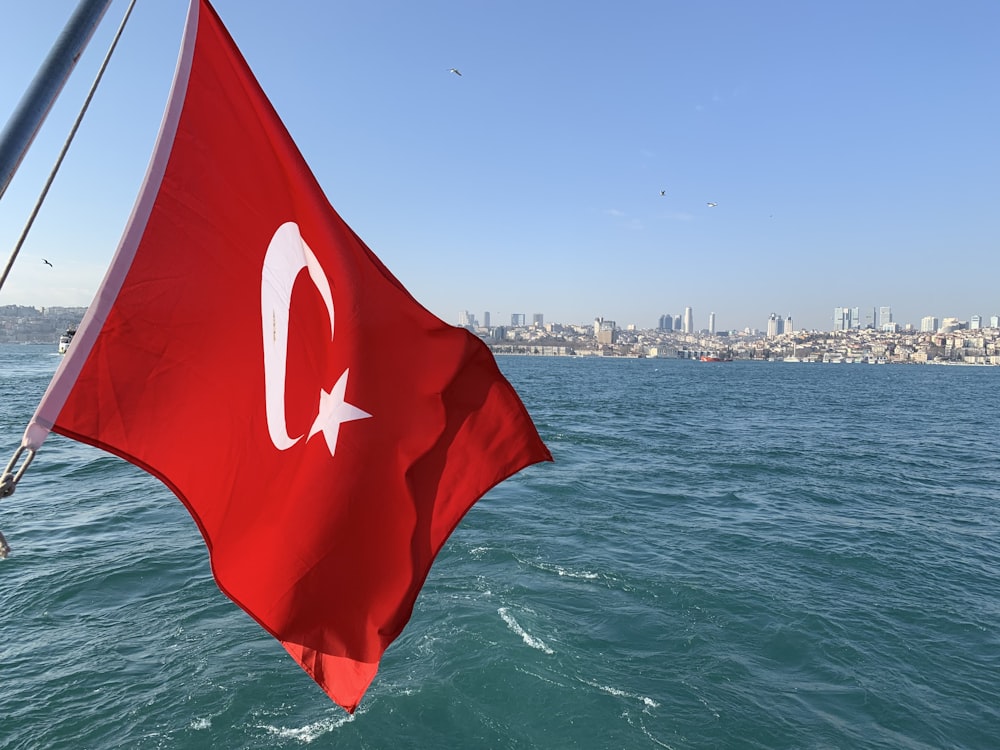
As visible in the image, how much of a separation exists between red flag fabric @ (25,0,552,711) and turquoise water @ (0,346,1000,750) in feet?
1.24

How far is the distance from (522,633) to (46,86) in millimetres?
8818

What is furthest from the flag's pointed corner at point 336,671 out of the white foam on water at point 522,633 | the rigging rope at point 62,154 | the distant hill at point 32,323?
the distant hill at point 32,323

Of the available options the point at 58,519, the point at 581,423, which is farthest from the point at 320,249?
the point at 581,423

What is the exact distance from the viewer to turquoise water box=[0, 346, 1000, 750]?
710 centimetres

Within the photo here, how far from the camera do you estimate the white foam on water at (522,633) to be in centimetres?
877

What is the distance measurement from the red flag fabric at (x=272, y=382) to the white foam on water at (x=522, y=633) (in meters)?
A: 6.01

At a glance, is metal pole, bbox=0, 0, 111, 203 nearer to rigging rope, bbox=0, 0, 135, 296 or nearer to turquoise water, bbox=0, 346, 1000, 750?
rigging rope, bbox=0, 0, 135, 296

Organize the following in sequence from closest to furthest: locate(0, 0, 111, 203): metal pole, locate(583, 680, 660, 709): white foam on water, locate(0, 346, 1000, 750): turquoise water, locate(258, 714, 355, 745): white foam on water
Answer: locate(0, 0, 111, 203): metal pole < locate(258, 714, 355, 745): white foam on water < locate(0, 346, 1000, 750): turquoise water < locate(583, 680, 660, 709): white foam on water

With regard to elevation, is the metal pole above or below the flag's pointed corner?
above

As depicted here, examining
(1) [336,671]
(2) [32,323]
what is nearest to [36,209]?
(1) [336,671]

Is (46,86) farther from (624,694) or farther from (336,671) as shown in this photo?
(624,694)

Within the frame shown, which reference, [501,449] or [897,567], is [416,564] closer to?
[501,449]

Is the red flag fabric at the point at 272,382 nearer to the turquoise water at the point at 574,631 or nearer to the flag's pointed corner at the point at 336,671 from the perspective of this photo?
the flag's pointed corner at the point at 336,671

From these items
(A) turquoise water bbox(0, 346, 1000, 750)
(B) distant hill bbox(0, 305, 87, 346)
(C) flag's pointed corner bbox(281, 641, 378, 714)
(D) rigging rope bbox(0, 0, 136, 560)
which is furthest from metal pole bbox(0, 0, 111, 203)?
(B) distant hill bbox(0, 305, 87, 346)
